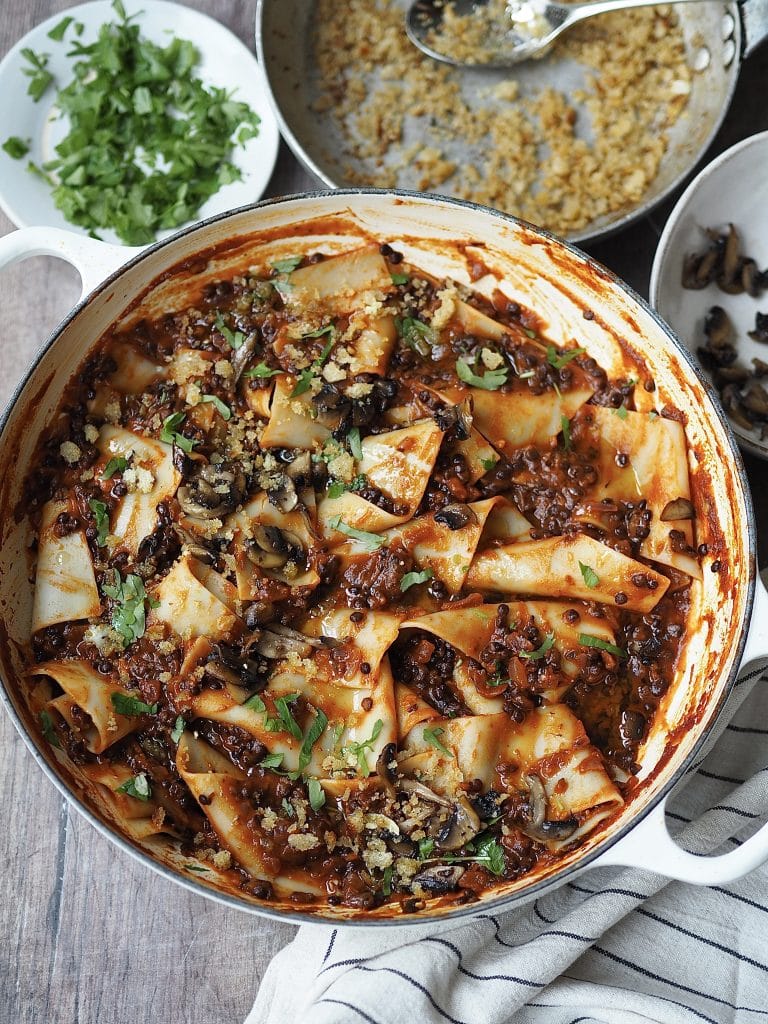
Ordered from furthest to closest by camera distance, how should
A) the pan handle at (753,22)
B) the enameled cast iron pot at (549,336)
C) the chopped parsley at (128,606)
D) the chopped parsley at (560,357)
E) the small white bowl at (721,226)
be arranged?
the pan handle at (753,22)
the small white bowl at (721,226)
the chopped parsley at (560,357)
the chopped parsley at (128,606)
the enameled cast iron pot at (549,336)

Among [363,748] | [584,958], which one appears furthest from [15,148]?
[584,958]

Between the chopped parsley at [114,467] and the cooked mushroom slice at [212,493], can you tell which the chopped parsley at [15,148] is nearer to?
the chopped parsley at [114,467]

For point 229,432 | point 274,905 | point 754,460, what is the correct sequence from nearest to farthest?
point 274,905, point 229,432, point 754,460

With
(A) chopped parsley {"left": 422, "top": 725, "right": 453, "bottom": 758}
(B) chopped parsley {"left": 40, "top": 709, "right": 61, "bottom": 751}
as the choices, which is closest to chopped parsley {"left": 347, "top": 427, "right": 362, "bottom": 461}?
(A) chopped parsley {"left": 422, "top": 725, "right": 453, "bottom": 758}

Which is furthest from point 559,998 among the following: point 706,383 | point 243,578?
point 706,383

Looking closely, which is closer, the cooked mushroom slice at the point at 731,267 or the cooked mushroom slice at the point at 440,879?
the cooked mushroom slice at the point at 440,879

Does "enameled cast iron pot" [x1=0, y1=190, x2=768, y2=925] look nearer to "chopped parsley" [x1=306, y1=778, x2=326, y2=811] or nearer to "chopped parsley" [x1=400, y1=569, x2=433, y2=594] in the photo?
"chopped parsley" [x1=306, y1=778, x2=326, y2=811]

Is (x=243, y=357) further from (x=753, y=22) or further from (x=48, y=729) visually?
(x=753, y=22)

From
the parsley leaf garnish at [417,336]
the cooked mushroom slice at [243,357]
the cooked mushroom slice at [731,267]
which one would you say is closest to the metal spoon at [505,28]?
the cooked mushroom slice at [731,267]

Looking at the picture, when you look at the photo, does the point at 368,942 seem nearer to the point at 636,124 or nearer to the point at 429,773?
the point at 429,773
